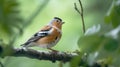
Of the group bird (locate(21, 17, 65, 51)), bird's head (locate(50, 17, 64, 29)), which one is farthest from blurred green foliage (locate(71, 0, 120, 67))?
bird's head (locate(50, 17, 64, 29))

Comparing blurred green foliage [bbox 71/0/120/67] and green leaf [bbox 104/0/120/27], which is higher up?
green leaf [bbox 104/0/120/27]

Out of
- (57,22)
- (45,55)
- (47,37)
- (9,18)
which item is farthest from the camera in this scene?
(57,22)

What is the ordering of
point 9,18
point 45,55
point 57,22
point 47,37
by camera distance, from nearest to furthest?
point 9,18
point 45,55
point 47,37
point 57,22

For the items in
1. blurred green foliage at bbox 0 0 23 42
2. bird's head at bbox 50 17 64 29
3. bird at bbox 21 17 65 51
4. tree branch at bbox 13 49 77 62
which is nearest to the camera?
blurred green foliage at bbox 0 0 23 42

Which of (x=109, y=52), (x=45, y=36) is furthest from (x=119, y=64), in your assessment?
(x=45, y=36)

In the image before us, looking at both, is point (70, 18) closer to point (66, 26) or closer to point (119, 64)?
point (66, 26)

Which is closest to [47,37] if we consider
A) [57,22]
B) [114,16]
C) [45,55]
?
[57,22]

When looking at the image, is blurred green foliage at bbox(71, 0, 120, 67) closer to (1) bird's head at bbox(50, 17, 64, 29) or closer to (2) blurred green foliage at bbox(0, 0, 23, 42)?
(2) blurred green foliage at bbox(0, 0, 23, 42)

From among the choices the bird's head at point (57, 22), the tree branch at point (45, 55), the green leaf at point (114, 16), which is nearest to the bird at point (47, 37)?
the bird's head at point (57, 22)

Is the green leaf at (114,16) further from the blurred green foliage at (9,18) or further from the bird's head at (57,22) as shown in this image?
the bird's head at (57,22)

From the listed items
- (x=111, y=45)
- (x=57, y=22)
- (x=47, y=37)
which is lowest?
(x=111, y=45)

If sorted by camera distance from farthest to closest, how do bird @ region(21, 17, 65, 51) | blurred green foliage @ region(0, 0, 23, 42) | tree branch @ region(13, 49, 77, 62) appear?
bird @ region(21, 17, 65, 51) → tree branch @ region(13, 49, 77, 62) → blurred green foliage @ region(0, 0, 23, 42)

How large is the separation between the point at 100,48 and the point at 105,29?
1.9 inches

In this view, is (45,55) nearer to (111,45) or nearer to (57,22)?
(111,45)
